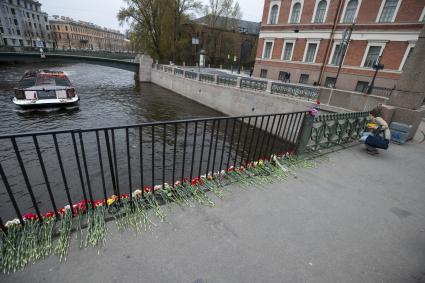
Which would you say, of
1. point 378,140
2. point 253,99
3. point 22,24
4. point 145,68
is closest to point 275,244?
point 378,140

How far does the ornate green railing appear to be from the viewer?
4.94 meters

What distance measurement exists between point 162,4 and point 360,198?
116ft

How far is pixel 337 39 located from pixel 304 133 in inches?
908

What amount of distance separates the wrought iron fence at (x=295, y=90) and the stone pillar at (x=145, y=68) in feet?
79.4

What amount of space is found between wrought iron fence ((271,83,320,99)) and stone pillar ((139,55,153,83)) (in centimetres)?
2419

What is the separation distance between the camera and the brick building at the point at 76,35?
89.4 meters

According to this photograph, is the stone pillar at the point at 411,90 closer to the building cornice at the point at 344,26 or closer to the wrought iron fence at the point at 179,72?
the building cornice at the point at 344,26

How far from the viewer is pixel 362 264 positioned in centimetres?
238

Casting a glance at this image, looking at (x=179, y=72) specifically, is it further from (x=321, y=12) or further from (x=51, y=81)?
(x=321, y=12)

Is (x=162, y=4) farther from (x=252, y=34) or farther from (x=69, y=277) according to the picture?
(x=69, y=277)

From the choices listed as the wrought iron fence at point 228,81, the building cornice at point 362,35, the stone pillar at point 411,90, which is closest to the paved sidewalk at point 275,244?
the stone pillar at point 411,90

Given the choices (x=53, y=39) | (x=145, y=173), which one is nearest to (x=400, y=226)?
(x=145, y=173)

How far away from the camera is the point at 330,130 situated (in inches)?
216

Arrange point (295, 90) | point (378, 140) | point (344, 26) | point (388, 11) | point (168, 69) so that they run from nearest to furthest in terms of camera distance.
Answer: point (378, 140) → point (295, 90) → point (388, 11) → point (344, 26) → point (168, 69)
